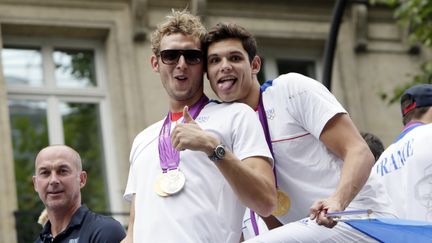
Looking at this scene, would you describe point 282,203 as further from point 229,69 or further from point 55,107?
point 55,107

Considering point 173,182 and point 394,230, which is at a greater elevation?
point 173,182

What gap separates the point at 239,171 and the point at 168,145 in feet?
1.72

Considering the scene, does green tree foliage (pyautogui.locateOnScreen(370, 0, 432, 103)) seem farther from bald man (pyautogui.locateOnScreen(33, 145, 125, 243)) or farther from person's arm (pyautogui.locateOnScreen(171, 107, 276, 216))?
person's arm (pyautogui.locateOnScreen(171, 107, 276, 216))

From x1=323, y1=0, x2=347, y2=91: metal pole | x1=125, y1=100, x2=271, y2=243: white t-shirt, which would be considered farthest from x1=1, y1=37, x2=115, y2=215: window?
x1=125, y1=100, x2=271, y2=243: white t-shirt

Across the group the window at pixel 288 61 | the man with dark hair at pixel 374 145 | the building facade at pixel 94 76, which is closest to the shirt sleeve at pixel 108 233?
the man with dark hair at pixel 374 145

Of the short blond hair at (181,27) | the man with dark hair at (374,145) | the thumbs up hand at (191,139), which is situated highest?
the short blond hair at (181,27)

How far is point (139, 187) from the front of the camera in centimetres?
654

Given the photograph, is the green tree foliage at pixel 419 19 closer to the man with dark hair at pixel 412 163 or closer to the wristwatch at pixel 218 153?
the man with dark hair at pixel 412 163

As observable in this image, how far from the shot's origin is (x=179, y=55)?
260 inches

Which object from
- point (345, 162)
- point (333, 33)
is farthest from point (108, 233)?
point (333, 33)

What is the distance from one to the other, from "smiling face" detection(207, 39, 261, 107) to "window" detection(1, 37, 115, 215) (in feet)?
32.7

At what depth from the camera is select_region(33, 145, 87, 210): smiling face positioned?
7.73 meters

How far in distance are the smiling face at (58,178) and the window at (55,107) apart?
28.0 feet

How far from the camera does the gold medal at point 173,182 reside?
6.27m
